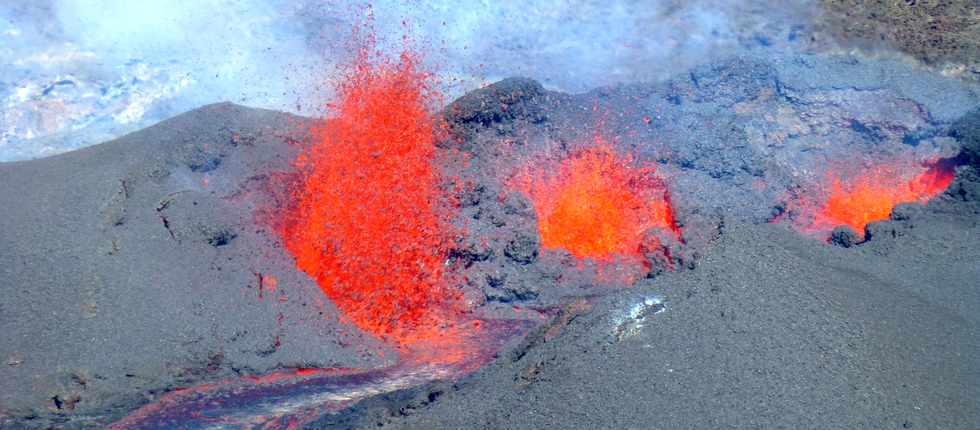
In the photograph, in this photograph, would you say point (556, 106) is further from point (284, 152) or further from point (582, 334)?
point (582, 334)

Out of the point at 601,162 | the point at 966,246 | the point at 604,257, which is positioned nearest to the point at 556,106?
the point at 601,162

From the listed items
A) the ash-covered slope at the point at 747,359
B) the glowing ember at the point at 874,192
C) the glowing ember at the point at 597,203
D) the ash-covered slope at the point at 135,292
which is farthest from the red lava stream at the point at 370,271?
the glowing ember at the point at 874,192

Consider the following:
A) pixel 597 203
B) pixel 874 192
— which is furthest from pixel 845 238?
pixel 597 203

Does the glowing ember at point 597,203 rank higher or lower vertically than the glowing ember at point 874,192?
higher

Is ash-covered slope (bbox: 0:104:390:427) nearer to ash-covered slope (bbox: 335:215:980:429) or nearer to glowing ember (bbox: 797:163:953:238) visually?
ash-covered slope (bbox: 335:215:980:429)

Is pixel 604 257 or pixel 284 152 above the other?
pixel 284 152

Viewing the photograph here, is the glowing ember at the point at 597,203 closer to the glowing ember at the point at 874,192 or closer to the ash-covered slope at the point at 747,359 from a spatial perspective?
the ash-covered slope at the point at 747,359
